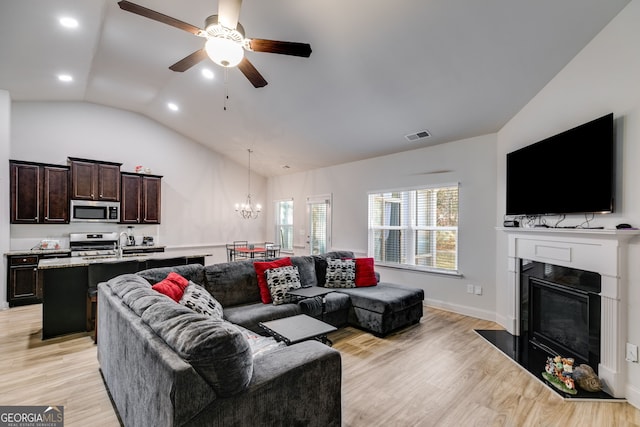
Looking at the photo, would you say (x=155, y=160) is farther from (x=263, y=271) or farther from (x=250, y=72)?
(x=250, y=72)

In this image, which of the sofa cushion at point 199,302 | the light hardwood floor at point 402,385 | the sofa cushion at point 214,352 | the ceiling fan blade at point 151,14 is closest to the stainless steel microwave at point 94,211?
the light hardwood floor at point 402,385

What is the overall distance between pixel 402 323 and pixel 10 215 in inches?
252

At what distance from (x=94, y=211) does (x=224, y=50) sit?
506 centimetres

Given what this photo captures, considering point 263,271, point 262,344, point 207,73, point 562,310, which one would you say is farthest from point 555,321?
point 207,73

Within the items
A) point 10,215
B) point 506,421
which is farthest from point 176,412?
point 10,215

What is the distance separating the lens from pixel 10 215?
492 centimetres

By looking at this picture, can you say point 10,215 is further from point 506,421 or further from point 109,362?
point 506,421

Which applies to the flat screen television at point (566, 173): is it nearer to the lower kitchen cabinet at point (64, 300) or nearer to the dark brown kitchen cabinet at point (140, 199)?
the lower kitchen cabinet at point (64, 300)

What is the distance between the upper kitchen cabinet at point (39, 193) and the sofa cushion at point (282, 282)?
14.4 ft

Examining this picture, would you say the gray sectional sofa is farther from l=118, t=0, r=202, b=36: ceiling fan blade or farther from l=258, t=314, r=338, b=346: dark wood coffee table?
l=118, t=0, r=202, b=36: ceiling fan blade

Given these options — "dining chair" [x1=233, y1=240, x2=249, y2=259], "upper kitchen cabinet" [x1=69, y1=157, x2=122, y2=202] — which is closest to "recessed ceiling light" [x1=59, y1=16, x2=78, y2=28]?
"upper kitchen cabinet" [x1=69, y1=157, x2=122, y2=202]

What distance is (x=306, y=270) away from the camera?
13.8ft

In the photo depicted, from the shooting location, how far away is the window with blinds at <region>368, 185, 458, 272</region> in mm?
4781

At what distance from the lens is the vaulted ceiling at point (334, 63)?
273cm
